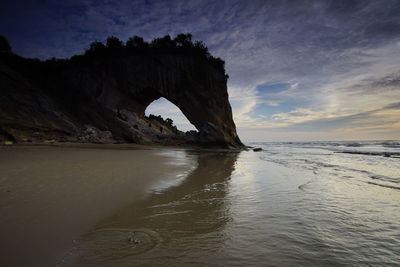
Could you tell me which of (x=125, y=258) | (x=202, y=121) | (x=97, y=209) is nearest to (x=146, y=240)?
(x=125, y=258)

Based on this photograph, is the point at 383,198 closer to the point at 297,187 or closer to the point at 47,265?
the point at 297,187

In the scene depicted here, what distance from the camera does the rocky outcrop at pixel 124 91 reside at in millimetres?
19192

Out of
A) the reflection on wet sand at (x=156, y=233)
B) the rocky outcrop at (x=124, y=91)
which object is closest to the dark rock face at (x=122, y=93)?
the rocky outcrop at (x=124, y=91)

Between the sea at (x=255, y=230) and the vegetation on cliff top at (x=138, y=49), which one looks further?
the vegetation on cliff top at (x=138, y=49)

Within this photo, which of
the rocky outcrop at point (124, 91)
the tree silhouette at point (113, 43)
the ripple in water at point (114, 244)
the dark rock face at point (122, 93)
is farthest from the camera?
the tree silhouette at point (113, 43)

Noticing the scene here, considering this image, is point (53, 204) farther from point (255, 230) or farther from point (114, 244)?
point (255, 230)

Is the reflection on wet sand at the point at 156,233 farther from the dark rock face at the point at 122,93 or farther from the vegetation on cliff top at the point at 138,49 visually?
the vegetation on cliff top at the point at 138,49

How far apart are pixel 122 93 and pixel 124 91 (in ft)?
1.23

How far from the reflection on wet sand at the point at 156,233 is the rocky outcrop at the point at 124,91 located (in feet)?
55.2

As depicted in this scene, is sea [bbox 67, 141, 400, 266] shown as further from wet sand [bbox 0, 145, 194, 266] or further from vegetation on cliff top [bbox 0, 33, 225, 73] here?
vegetation on cliff top [bbox 0, 33, 225, 73]

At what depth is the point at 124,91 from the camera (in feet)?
79.7

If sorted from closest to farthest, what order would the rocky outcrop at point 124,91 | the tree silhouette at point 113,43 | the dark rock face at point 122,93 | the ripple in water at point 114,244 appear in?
1. the ripple in water at point 114,244
2. the dark rock face at point 122,93
3. the rocky outcrop at point 124,91
4. the tree silhouette at point 113,43

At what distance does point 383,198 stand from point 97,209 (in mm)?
6141

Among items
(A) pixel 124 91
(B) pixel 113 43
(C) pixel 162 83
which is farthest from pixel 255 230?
(B) pixel 113 43
